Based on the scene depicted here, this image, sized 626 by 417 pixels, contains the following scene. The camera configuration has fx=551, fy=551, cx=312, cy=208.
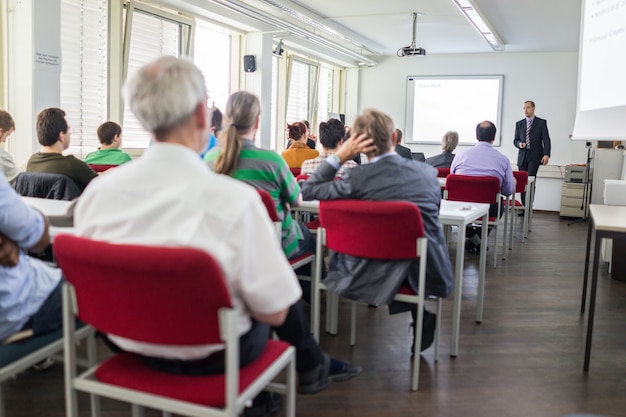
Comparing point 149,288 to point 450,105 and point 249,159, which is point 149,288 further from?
point 450,105

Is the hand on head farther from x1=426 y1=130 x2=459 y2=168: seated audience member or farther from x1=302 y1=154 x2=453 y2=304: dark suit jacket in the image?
x1=426 y1=130 x2=459 y2=168: seated audience member

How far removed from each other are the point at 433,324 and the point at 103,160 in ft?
9.37

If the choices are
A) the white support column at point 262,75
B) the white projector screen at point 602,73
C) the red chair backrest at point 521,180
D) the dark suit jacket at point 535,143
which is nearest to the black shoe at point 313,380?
the white projector screen at point 602,73

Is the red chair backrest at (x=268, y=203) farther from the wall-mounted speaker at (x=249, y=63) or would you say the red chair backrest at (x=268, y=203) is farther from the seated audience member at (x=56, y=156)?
the wall-mounted speaker at (x=249, y=63)

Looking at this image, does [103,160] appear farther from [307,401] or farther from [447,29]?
[447,29]

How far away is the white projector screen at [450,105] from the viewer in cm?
1056

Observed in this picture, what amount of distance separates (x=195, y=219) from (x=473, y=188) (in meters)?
3.80

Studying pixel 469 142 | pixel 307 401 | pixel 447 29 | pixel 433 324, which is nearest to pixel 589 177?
pixel 469 142

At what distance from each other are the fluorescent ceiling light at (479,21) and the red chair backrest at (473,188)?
310cm

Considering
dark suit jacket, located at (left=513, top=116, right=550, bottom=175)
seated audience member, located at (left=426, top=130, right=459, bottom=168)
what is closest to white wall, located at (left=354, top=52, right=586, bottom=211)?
dark suit jacket, located at (left=513, top=116, right=550, bottom=175)

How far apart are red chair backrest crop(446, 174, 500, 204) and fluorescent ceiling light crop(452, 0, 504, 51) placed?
310 centimetres

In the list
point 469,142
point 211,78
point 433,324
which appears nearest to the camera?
point 433,324

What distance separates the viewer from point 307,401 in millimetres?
2271

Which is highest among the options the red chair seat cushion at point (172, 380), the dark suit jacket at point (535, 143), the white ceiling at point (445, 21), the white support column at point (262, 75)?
the white ceiling at point (445, 21)
